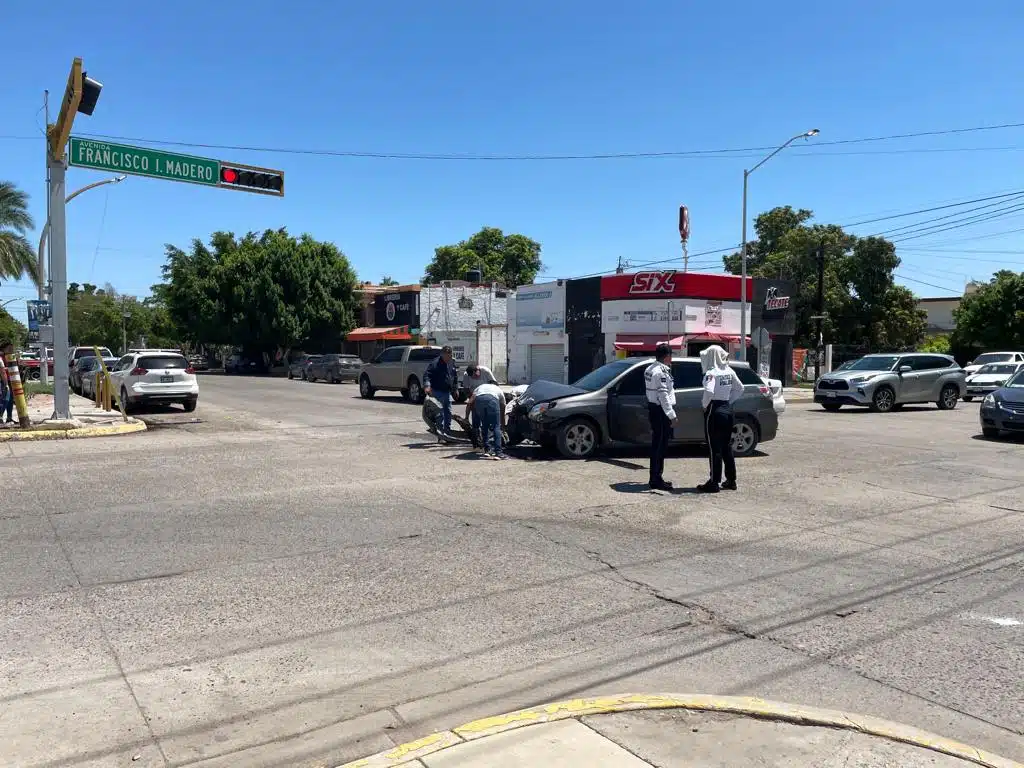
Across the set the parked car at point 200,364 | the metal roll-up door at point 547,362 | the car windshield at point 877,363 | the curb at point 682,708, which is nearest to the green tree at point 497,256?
the parked car at point 200,364

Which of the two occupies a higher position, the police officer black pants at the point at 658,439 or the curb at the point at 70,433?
the police officer black pants at the point at 658,439

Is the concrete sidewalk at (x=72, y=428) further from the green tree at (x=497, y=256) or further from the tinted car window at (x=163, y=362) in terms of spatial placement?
the green tree at (x=497, y=256)

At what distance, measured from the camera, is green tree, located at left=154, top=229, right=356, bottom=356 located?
57594 mm

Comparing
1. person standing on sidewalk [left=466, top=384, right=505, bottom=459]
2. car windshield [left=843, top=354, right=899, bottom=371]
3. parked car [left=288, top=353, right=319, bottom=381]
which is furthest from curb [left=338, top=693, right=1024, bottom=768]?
parked car [left=288, top=353, right=319, bottom=381]

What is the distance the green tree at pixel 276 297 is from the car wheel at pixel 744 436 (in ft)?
155

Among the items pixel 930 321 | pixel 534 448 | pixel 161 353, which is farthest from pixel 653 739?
pixel 930 321

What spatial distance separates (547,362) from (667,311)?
23.7ft

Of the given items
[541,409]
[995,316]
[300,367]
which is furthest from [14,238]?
[995,316]

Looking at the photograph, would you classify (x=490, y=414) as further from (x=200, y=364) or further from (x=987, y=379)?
(x=200, y=364)

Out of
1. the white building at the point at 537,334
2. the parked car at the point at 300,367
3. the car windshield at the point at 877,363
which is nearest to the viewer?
the car windshield at the point at 877,363

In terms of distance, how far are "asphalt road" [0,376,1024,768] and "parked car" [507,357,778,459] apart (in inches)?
52.2

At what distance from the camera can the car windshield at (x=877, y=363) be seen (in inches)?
969

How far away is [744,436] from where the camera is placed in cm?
1356

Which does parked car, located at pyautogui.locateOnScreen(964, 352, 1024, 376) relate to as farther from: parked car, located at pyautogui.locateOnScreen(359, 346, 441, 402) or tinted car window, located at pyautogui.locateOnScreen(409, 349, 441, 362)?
parked car, located at pyautogui.locateOnScreen(359, 346, 441, 402)
